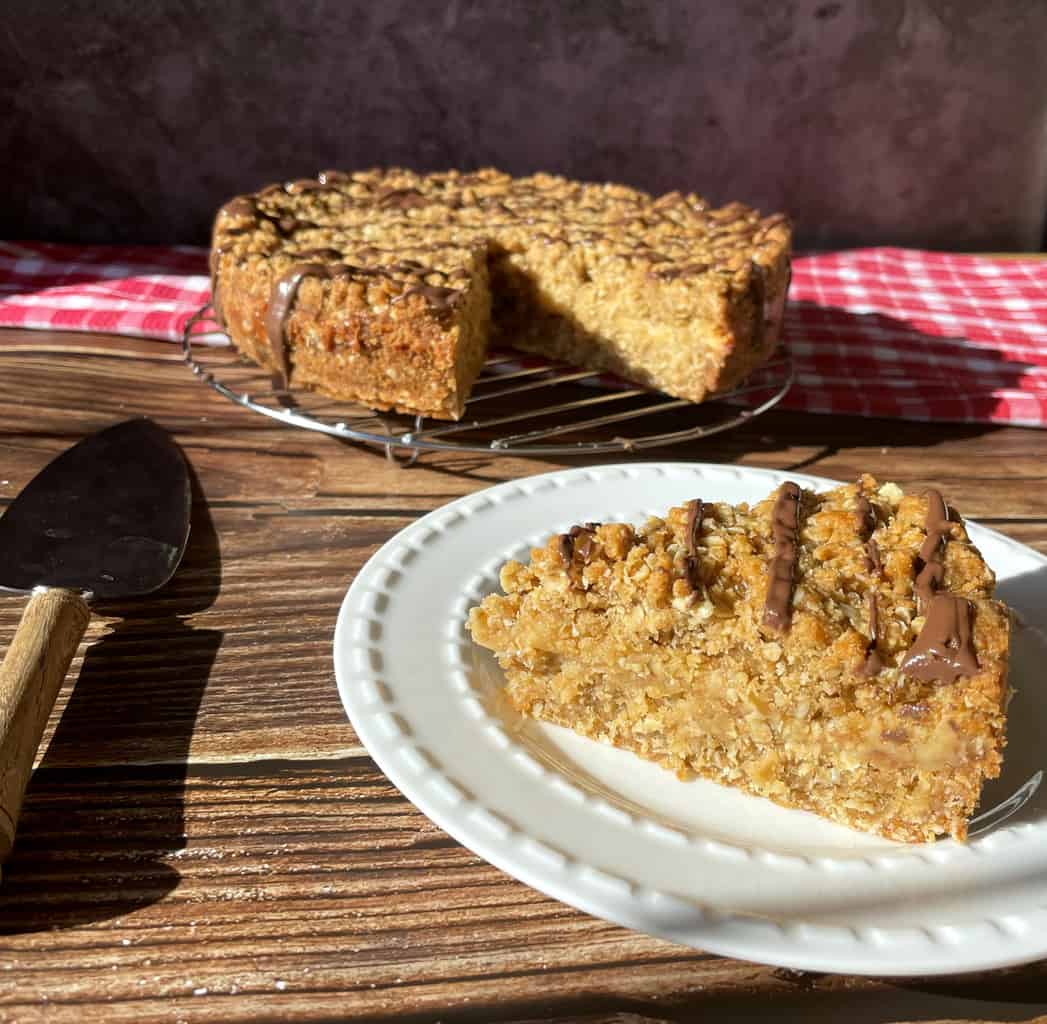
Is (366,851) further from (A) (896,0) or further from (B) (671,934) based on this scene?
(A) (896,0)

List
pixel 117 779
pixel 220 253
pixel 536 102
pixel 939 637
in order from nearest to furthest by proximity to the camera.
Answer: pixel 939 637
pixel 117 779
pixel 220 253
pixel 536 102

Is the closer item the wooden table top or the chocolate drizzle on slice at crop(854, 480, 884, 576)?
the wooden table top

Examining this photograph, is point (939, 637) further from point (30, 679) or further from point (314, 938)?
point (30, 679)

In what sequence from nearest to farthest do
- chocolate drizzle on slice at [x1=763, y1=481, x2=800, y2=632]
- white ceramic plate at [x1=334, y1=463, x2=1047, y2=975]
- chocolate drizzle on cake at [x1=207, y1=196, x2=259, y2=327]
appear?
white ceramic plate at [x1=334, y1=463, x2=1047, y2=975] → chocolate drizzle on slice at [x1=763, y1=481, x2=800, y2=632] → chocolate drizzle on cake at [x1=207, y1=196, x2=259, y2=327]

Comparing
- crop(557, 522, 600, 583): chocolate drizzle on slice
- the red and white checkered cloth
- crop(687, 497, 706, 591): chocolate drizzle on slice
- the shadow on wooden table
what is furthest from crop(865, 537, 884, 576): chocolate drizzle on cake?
the red and white checkered cloth

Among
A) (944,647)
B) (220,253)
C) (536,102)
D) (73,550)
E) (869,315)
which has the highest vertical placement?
(536,102)

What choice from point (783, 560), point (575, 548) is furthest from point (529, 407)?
point (783, 560)

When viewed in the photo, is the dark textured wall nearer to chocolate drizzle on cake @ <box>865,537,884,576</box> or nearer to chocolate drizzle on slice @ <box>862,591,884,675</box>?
chocolate drizzle on cake @ <box>865,537,884,576</box>
